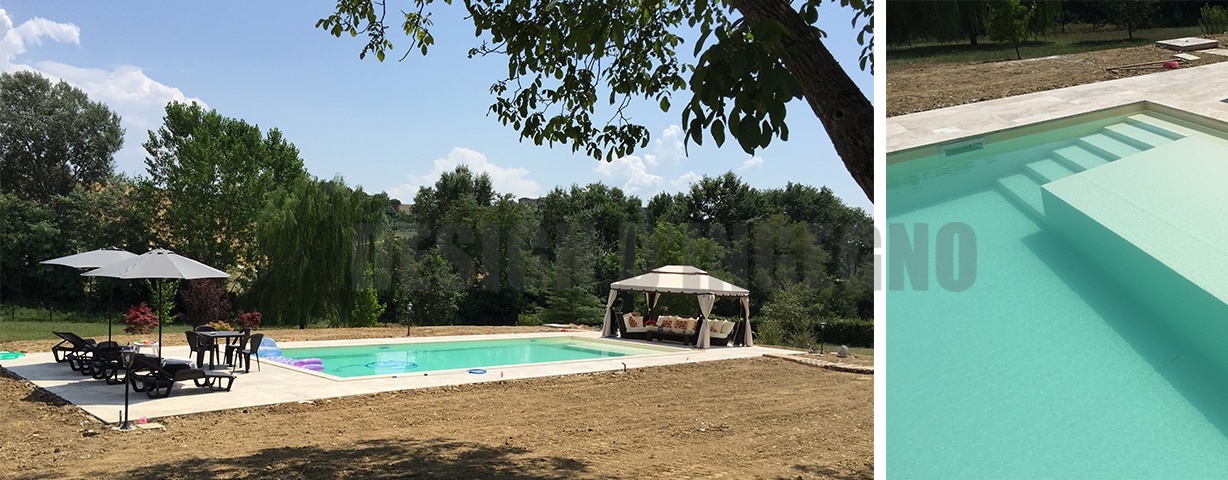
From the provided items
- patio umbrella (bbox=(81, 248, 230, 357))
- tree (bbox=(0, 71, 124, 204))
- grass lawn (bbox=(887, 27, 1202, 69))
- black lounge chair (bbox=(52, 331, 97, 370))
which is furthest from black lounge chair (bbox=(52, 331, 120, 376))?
tree (bbox=(0, 71, 124, 204))

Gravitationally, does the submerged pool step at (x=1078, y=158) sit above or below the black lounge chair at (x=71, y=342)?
above

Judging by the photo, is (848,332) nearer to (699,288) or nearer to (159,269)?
(699,288)

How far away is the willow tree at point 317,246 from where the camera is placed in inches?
784

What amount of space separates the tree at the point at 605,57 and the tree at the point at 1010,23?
370 inches

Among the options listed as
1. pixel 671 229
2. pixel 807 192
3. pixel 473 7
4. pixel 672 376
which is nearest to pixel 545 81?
pixel 473 7

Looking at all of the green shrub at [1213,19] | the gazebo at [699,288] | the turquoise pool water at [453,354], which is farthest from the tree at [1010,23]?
the turquoise pool water at [453,354]

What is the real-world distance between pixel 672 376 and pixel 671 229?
50.7ft

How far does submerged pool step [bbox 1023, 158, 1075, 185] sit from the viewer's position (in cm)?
893

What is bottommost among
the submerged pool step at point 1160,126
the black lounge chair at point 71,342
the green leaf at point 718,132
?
the black lounge chair at point 71,342

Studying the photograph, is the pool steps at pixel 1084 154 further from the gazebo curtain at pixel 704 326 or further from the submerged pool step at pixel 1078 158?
the gazebo curtain at pixel 704 326

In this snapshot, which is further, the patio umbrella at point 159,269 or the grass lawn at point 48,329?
the grass lawn at point 48,329

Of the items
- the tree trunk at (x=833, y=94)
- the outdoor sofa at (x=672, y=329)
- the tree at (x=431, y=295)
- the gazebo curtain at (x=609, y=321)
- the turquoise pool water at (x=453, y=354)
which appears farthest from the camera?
the tree at (x=431, y=295)

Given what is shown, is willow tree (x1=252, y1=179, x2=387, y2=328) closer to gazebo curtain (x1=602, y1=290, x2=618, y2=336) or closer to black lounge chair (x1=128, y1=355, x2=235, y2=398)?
gazebo curtain (x1=602, y1=290, x2=618, y2=336)

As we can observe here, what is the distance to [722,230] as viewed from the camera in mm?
28766
